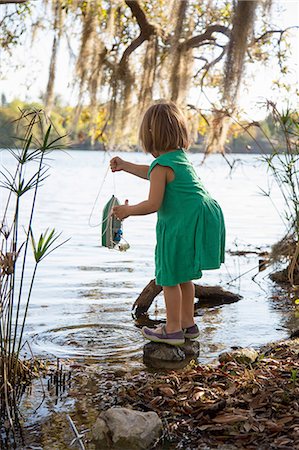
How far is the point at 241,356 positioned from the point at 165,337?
513 mm

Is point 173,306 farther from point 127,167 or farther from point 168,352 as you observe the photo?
point 127,167

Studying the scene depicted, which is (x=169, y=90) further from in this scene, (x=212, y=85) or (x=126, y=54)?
(x=212, y=85)

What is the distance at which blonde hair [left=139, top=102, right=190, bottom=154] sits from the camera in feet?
14.3

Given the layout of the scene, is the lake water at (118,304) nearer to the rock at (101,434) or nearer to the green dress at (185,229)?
the green dress at (185,229)

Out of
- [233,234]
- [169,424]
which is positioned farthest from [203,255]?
A: [233,234]

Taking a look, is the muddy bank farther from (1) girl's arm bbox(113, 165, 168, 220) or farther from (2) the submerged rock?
(1) girl's arm bbox(113, 165, 168, 220)

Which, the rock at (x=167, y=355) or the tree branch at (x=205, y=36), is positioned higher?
the tree branch at (x=205, y=36)

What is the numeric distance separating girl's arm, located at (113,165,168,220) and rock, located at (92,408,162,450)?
1.37 m

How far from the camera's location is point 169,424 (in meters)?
3.21

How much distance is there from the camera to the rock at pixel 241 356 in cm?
407

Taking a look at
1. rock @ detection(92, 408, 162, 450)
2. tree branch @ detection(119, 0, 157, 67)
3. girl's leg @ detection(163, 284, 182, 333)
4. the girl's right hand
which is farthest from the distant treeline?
rock @ detection(92, 408, 162, 450)

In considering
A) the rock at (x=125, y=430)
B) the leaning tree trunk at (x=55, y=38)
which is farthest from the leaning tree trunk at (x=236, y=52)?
the rock at (x=125, y=430)

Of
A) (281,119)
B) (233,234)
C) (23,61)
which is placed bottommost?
(233,234)

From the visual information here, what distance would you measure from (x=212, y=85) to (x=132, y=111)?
134cm
